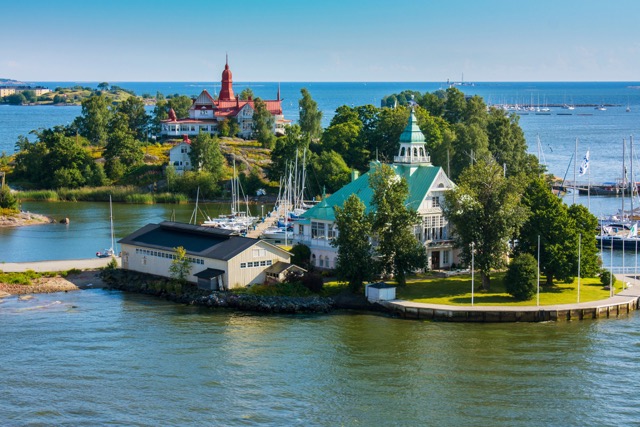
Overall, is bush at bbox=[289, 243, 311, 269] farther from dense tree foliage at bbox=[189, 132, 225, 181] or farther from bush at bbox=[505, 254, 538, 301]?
dense tree foliage at bbox=[189, 132, 225, 181]

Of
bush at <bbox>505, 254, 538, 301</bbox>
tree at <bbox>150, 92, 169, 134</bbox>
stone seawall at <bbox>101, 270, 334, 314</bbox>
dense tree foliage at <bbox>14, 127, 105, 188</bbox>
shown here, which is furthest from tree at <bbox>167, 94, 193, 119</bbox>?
bush at <bbox>505, 254, 538, 301</bbox>

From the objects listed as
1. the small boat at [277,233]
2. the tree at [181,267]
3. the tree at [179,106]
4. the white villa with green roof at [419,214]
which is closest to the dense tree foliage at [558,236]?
the white villa with green roof at [419,214]

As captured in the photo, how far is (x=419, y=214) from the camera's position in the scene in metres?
60.2

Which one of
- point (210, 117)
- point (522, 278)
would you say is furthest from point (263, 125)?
point (522, 278)

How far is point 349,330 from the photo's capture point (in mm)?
50875

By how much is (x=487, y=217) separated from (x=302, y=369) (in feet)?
56.7

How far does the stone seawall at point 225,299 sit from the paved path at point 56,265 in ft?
20.2

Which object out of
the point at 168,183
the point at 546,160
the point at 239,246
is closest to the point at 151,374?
the point at 239,246

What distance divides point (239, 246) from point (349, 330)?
35.7ft

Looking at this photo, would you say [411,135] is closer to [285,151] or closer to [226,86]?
[285,151]

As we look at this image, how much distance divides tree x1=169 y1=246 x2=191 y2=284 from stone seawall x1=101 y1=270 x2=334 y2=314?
1.97 ft

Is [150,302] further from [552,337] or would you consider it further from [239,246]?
[552,337]

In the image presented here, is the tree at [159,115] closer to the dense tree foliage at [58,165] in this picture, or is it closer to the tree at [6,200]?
the dense tree foliage at [58,165]

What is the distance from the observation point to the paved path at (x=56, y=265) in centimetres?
6394
